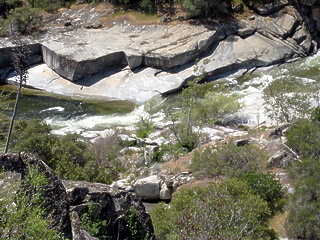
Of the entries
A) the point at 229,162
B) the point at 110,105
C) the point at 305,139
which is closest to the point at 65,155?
the point at 229,162

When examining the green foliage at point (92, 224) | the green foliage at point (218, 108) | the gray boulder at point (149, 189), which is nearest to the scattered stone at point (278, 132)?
the gray boulder at point (149, 189)

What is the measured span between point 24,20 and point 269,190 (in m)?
24.5

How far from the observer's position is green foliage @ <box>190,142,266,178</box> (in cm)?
1305

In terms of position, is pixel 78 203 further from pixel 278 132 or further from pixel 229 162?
pixel 278 132

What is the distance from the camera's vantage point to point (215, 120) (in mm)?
19156

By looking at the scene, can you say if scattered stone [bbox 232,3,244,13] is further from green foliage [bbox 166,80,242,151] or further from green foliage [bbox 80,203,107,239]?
green foliage [bbox 80,203,107,239]

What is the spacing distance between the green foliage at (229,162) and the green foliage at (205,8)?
56.5ft

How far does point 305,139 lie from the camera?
13.1m

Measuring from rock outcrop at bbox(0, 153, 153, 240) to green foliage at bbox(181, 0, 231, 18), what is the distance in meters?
22.9

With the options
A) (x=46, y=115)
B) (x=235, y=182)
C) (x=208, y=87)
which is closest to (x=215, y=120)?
(x=208, y=87)

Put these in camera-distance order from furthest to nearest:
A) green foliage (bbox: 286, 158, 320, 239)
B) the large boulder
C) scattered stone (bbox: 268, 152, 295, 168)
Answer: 1. scattered stone (bbox: 268, 152, 295, 168)
2. green foliage (bbox: 286, 158, 320, 239)
3. the large boulder

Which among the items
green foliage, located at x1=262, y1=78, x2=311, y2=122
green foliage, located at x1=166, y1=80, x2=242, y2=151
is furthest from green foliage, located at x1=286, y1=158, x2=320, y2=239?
green foliage, located at x1=166, y1=80, x2=242, y2=151

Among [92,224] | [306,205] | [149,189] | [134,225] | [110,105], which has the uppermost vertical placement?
[92,224]

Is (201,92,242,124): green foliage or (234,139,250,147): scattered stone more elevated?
(234,139,250,147): scattered stone
